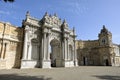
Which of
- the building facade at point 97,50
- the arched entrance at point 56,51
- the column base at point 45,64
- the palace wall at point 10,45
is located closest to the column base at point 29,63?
the column base at point 45,64

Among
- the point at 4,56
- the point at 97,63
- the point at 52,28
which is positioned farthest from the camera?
the point at 97,63

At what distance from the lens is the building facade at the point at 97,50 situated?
134 ft

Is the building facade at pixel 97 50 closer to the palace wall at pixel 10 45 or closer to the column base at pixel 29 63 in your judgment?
the column base at pixel 29 63

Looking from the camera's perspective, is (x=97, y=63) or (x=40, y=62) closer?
(x=40, y=62)

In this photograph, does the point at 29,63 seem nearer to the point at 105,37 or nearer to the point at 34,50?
the point at 34,50

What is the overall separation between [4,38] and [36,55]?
23.4 feet

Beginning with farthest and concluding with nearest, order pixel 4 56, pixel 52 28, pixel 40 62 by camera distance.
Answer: pixel 52 28 → pixel 40 62 → pixel 4 56

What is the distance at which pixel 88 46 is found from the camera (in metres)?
44.4

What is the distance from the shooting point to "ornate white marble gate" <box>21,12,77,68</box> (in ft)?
76.6

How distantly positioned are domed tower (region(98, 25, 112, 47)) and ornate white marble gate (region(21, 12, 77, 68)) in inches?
568

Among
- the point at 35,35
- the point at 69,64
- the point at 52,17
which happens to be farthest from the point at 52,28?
the point at 69,64

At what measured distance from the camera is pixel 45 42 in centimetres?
2564

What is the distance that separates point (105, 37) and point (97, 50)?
5251mm

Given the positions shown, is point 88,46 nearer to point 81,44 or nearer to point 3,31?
point 81,44
